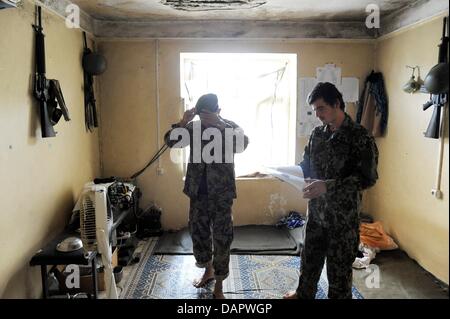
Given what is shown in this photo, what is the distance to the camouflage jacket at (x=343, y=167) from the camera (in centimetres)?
77

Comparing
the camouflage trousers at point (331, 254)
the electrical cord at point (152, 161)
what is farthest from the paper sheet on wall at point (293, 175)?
the electrical cord at point (152, 161)

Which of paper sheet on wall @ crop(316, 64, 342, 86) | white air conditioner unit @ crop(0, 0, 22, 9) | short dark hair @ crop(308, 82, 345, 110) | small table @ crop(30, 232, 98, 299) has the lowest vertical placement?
small table @ crop(30, 232, 98, 299)

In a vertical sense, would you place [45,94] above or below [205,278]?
above

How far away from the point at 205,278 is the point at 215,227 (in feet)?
0.73

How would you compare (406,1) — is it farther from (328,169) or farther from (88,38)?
(88,38)

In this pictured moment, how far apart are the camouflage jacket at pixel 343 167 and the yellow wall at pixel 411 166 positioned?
0.16ft

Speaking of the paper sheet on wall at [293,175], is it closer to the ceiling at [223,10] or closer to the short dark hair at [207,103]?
the short dark hair at [207,103]

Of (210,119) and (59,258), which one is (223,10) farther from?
(59,258)

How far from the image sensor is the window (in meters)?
1.34

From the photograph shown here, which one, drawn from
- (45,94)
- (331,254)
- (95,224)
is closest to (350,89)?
(331,254)

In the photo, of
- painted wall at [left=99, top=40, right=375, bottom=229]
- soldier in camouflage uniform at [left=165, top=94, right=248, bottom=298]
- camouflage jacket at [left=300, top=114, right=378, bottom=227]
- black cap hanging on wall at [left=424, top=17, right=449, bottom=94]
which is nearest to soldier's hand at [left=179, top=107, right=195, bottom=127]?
soldier in camouflage uniform at [left=165, top=94, right=248, bottom=298]

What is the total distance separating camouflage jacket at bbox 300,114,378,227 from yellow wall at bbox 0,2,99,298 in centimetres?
79

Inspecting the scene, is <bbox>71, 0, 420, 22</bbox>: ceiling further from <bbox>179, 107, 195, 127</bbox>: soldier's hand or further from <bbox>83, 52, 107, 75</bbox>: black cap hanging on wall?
<bbox>179, 107, 195, 127</bbox>: soldier's hand

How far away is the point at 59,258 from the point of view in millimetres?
1191
